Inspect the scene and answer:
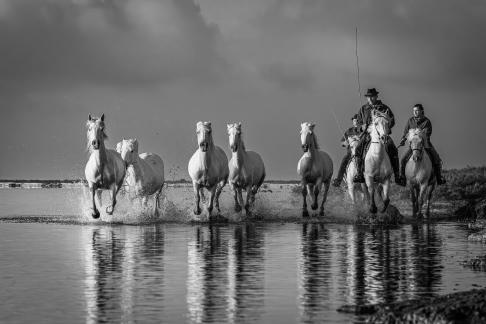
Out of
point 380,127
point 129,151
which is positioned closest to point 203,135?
point 129,151

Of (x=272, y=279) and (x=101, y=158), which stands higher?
(x=101, y=158)

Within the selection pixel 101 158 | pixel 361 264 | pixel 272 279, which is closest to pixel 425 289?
pixel 272 279

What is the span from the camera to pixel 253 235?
23484 mm

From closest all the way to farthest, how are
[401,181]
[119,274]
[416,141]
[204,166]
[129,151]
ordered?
[119,274]
[204,166]
[401,181]
[416,141]
[129,151]

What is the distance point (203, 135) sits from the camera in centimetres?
2903

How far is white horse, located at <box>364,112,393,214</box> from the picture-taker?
27875 millimetres

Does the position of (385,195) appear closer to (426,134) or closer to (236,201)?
(426,134)

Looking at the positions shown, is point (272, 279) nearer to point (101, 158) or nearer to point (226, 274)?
point (226, 274)

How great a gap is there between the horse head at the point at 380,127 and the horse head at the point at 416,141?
2147 mm

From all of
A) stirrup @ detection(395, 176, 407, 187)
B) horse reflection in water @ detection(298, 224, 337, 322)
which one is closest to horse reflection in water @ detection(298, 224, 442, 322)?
horse reflection in water @ detection(298, 224, 337, 322)

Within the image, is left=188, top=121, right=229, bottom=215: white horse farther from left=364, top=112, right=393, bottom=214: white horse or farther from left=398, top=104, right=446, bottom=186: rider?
A: left=398, top=104, right=446, bottom=186: rider

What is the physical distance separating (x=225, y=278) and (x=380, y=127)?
14.1 m

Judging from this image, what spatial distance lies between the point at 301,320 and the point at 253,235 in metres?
12.7

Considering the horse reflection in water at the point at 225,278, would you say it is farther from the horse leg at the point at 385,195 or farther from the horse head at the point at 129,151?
the horse head at the point at 129,151
